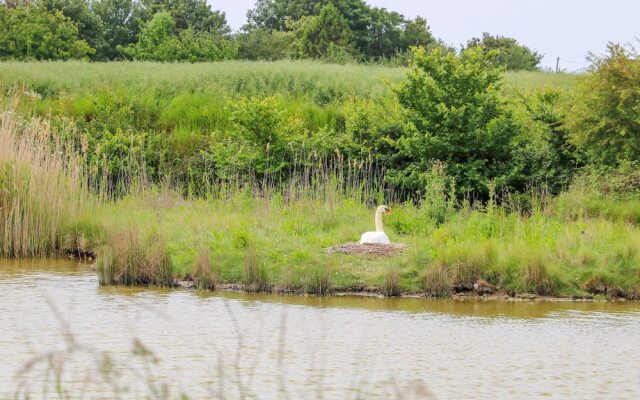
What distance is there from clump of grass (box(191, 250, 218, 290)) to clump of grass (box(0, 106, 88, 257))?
161 inches

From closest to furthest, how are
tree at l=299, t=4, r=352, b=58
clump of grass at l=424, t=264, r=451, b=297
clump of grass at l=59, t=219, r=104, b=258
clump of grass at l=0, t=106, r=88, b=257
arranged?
1. clump of grass at l=424, t=264, r=451, b=297
2. clump of grass at l=0, t=106, r=88, b=257
3. clump of grass at l=59, t=219, r=104, b=258
4. tree at l=299, t=4, r=352, b=58

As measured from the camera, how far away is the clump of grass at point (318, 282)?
575 inches

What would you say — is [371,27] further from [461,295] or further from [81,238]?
[461,295]

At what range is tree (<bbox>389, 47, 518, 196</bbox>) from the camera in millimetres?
22500

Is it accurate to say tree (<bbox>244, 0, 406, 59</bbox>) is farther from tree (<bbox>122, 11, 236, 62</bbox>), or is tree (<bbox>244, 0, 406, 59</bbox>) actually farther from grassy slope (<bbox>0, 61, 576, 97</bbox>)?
grassy slope (<bbox>0, 61, 576, 97</bbox>)

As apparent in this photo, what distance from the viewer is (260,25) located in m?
78.6

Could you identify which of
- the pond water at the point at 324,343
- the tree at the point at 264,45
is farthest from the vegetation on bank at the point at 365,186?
A: the tree at the point at 264,45

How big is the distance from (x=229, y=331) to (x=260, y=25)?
225 ft

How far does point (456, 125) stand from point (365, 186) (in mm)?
2371

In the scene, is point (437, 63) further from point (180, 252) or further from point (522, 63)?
point (522, 63)

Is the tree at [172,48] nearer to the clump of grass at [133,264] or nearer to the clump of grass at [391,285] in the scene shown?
the clump of grass at [133,264]

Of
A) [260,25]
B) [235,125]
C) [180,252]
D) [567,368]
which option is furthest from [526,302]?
[260,25]

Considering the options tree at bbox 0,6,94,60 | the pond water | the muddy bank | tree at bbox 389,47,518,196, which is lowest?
the pond water

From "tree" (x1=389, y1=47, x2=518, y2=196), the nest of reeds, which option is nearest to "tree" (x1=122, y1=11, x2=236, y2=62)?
"tree" (x1=389, y1=47, x2=518, y2=196)
